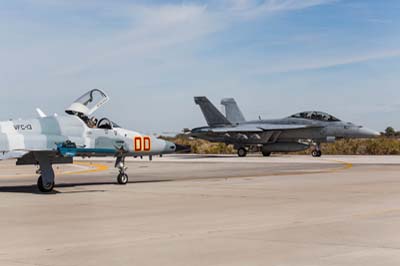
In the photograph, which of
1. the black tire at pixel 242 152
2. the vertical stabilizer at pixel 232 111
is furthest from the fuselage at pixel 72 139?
the vertical stabilizer at pixel 232 111

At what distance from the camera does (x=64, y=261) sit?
820 cm

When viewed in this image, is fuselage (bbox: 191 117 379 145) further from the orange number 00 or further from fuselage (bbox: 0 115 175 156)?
the orange number 00

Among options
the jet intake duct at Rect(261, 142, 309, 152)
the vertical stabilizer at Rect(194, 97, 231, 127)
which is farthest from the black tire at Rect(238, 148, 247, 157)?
the vertical stabilizer at Rect(194, 97, 231, 127)

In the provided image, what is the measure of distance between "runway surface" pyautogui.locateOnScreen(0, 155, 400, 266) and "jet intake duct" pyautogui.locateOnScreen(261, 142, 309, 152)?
2999 cm

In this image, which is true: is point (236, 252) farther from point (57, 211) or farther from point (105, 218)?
point (57, 211)

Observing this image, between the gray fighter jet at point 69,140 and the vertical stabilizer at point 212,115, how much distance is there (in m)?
33.2

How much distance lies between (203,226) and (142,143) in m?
9.83

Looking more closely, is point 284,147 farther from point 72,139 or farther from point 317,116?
point 72,139

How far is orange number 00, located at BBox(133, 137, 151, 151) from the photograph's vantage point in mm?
20688

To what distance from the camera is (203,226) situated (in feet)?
36.8

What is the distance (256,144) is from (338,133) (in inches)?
251

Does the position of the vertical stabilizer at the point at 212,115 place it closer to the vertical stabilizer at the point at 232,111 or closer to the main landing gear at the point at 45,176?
the vertical stabilizer at the point at 232,111

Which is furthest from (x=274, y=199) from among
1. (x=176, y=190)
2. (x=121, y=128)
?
(x=121, y=128)

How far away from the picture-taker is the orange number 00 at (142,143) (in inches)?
814
